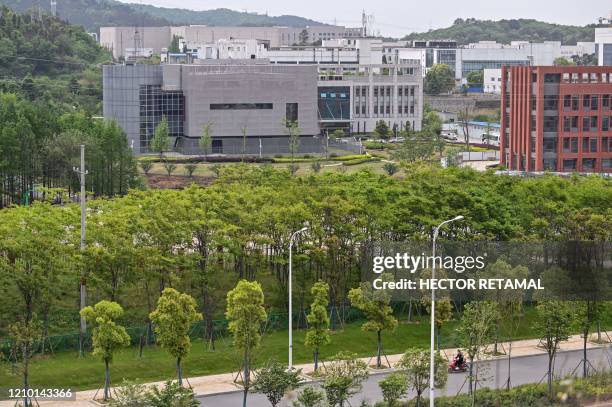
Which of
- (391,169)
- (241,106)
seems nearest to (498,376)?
(391,169)

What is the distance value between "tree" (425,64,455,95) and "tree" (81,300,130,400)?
238 ft

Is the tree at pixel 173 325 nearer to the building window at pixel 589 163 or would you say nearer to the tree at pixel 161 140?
the building window at pixel 589 163

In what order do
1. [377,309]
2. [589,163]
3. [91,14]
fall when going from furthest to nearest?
[91,14], [589,163], [377,309]

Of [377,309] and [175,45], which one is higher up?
[175,45]

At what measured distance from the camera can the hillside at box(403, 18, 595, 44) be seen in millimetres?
137000

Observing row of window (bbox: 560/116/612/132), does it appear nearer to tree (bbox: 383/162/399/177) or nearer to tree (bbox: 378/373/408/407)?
tree (bbox: 383/162/399/177)

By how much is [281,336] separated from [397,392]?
5.19 metres

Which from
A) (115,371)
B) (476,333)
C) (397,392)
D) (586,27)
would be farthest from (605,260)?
(586,27)

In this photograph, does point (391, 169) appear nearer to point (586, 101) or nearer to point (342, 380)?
point (586, 101)

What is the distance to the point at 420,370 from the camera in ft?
56.0

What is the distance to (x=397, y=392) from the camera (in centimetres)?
1677

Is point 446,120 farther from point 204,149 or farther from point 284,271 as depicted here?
point 284,271

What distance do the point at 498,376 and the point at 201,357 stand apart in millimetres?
4913

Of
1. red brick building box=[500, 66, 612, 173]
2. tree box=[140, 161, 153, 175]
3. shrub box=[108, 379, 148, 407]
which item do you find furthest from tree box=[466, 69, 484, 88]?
shrub box=[108, 379, 148, 407]
